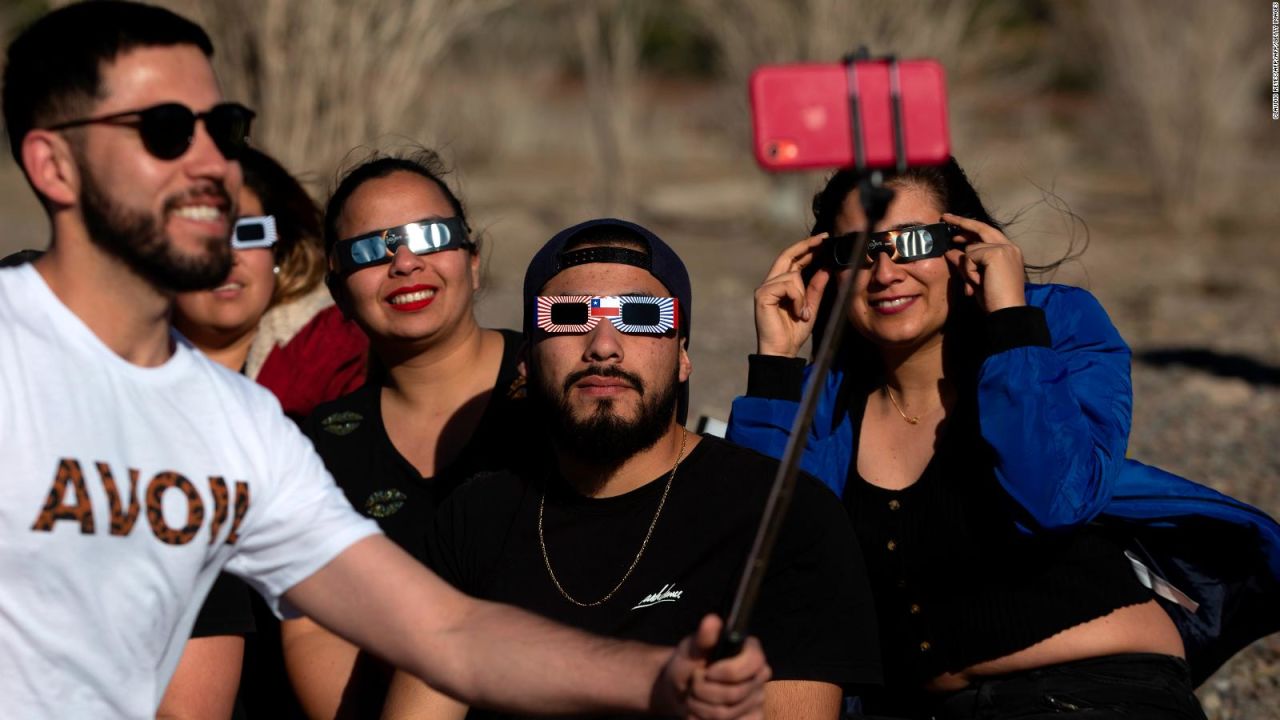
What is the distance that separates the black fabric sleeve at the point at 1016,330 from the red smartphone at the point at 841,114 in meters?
1.25

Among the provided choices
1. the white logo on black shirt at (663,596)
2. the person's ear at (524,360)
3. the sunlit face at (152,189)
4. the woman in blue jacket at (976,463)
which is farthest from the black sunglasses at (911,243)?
the sunlit face at (152,189)

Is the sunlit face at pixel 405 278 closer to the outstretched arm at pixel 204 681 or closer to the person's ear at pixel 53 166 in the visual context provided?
the outstretched arm at pixel 204 681

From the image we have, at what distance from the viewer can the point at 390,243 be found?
4.05 meters

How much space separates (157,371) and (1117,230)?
1733cm

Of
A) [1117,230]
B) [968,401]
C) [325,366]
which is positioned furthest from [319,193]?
[1117,230]

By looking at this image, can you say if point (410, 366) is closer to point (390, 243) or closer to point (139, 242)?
point (390, 243)

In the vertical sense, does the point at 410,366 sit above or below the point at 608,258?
→ below

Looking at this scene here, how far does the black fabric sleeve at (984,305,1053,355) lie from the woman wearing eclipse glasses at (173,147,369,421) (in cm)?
205

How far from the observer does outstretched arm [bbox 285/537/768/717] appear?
2482 mm

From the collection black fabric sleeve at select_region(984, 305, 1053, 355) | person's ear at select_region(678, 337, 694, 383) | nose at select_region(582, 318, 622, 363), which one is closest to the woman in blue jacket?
black fabric sleeve at select_region(984, 305, 1053, 355)

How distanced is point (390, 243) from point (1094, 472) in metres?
1.92

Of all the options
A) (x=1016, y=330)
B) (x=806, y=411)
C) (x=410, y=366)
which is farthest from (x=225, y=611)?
(x=1016, y=330)

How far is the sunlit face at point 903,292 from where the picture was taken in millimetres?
3586

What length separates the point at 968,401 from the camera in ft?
11.7
